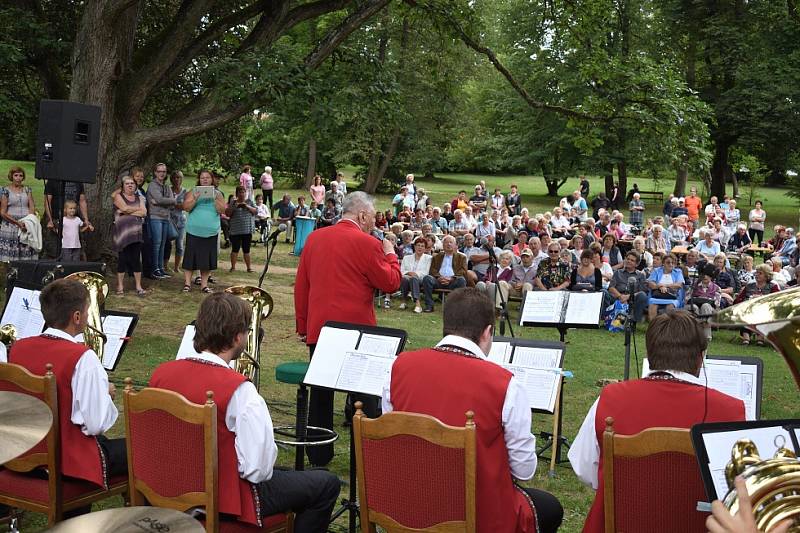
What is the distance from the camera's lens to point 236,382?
3877 millimetres

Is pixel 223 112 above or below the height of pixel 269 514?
above

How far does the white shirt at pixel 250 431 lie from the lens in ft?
12.5

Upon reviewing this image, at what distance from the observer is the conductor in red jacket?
6.68 m

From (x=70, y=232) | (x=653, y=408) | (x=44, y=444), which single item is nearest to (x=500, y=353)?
(x=653, y=408)

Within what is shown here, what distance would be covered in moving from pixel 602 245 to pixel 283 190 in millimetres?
24066

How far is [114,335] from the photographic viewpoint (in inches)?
245

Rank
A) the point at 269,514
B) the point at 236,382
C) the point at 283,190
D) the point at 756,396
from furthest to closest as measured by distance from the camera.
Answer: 1. the point at 283,190
2. the point at 756,396
3. the point at 269,514
4. the point at 236,382

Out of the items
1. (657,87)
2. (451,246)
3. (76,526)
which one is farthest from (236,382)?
(657,87)

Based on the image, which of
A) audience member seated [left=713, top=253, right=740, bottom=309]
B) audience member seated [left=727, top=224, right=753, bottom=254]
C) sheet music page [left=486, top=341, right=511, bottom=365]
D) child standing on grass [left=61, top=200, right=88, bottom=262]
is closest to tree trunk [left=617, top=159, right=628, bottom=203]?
audience member seated [left=727, top=224, right=753, bottom=254]

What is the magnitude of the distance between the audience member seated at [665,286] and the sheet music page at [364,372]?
10.2 meters

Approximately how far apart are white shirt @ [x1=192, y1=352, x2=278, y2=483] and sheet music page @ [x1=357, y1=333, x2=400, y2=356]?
145 centimetres

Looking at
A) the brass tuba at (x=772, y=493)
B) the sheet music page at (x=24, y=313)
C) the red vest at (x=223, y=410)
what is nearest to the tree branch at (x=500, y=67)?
the sheet music page at (x=24, y=313)

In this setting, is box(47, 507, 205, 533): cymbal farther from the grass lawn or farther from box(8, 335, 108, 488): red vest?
the grass lawn

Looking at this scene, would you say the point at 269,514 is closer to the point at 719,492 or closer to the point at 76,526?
the point at 76,526
